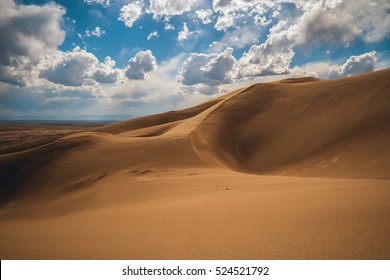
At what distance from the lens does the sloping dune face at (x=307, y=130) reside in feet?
41.7

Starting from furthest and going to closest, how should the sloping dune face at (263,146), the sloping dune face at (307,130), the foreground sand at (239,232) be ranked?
the sloping dune face at (263,146), the sloping dune face at (307,130), the foreground sand at (239,232)

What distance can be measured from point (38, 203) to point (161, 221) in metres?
10.0

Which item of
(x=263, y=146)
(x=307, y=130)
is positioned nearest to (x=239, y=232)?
(x=263, y=146)

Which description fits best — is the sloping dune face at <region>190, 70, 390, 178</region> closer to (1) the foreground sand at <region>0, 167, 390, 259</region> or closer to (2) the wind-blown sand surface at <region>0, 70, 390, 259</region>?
(2) the wind-blown sand surface at <region>0, 70, 390, 259</region>

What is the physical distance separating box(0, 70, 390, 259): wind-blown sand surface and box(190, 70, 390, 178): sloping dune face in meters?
0.11

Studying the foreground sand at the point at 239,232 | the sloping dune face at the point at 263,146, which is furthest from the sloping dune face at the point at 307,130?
the foreground sand at the point at 239,232

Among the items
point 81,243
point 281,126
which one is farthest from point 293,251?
point 281,126

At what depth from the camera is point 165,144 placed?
1656 centimetres

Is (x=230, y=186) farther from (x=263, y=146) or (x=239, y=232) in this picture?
(x=263, y=146)

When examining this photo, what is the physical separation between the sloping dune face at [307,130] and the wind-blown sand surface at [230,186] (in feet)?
0.35

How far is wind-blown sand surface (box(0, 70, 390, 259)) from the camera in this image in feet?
10.2

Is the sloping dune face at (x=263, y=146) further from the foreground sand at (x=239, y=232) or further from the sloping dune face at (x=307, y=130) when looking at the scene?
the foreground sand at (x=239, y=232)

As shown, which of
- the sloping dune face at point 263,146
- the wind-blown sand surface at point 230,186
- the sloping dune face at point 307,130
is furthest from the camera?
the sloping dune face at point 263,146

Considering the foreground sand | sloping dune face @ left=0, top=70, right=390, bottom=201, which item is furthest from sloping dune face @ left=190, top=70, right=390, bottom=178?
the foreground sand
